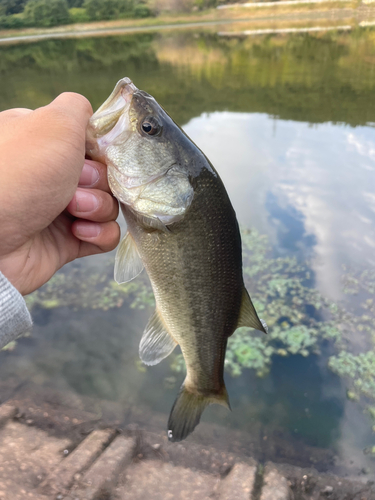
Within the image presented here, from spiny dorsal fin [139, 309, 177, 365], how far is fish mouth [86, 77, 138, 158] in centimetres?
93

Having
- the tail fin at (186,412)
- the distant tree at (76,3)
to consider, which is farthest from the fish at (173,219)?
the distant tree at (76,3)

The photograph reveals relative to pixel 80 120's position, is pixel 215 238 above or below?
below

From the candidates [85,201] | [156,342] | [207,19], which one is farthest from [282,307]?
[207,19]

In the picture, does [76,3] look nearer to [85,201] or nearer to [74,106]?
[74,106]

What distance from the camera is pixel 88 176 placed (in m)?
1.72

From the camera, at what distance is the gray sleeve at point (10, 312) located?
56.8 inches

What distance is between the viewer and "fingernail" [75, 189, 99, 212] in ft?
5.52

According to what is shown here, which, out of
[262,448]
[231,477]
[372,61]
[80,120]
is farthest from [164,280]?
[372,61]

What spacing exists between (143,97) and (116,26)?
189ft

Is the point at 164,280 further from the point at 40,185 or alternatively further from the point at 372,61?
the point at 372,61

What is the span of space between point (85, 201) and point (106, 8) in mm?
59634

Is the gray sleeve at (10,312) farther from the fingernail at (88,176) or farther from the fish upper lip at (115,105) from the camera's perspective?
the fish upper lip at (115,105)

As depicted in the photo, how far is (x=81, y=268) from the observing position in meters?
5.02

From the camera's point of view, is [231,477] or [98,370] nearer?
[231,477]
